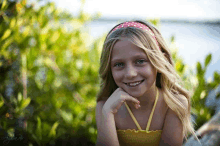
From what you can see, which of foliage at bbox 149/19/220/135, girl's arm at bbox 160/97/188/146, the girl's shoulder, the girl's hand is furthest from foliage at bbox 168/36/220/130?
the girl's hand

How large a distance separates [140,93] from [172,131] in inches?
11.1

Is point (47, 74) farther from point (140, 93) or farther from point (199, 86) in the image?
point (199, 86)

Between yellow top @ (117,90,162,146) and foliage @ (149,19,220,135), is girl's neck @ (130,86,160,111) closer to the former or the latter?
yellow top @ (117,90,162,146)

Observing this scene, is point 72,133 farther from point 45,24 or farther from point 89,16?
point 89,16

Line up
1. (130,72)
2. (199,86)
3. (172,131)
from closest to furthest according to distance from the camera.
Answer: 1. (130,72)
2. (172,131)
3. (199,86)

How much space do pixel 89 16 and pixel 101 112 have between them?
171 centimetres

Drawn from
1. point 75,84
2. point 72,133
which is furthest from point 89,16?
point 72,133

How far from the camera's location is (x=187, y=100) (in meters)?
1.29

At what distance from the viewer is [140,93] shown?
1112mm

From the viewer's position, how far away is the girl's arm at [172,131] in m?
1.17

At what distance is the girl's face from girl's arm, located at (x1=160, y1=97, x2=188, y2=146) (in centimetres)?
22

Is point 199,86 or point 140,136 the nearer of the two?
point 140,136

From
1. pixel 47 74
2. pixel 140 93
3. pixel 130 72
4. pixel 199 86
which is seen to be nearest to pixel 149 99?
pixel 140 93

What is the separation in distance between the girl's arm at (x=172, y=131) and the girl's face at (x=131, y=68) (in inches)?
8.8
